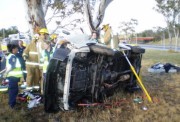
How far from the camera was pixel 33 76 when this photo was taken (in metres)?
7.92

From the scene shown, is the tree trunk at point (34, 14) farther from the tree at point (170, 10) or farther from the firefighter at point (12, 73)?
the tree at point (170, 10)

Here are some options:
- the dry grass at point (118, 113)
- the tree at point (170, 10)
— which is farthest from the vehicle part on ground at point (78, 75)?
the tree at point (170, 10)

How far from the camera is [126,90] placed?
727 centimetres

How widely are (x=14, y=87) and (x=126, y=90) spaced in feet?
8.53

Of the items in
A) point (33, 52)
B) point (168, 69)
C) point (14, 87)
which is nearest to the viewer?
point (14, 87)

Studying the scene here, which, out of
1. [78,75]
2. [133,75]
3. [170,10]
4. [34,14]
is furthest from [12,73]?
[170,10]

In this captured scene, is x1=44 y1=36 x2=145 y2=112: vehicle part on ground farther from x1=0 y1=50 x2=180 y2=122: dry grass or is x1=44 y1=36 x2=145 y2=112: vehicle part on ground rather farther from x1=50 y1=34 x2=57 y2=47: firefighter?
x1=50 y1=34 x2=57 y2=47: firefighter

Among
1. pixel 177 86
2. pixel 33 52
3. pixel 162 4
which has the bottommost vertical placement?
pixel 177 86

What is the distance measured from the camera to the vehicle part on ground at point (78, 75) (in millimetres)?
5199

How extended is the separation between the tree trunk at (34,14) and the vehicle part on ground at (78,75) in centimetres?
415

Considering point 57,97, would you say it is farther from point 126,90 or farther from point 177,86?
point 177,86

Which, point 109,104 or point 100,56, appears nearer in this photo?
point 100,56

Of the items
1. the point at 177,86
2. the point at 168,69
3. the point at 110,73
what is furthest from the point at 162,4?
the point at 110,73

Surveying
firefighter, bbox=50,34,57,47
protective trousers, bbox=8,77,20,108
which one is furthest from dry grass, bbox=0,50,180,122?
firefighter, bbox=50,34,57,47
